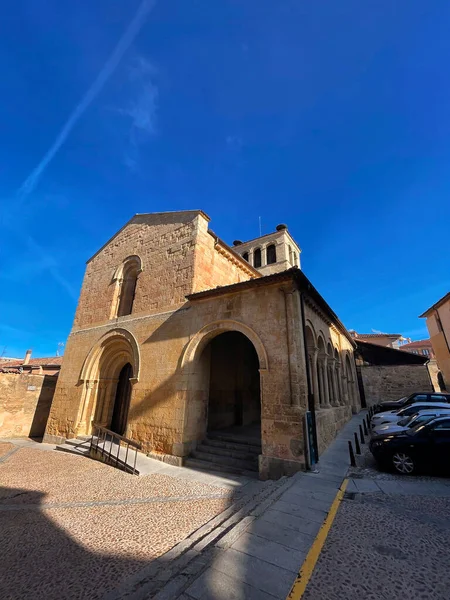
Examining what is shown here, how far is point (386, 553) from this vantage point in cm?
292

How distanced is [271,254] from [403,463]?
65.7 ft

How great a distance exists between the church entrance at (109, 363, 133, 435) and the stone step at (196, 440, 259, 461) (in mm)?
4725

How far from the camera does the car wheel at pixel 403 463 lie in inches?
228

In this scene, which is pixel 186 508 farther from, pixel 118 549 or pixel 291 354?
pixel 291 354

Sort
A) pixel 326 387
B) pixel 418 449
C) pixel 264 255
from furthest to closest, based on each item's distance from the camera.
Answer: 1. pixel 264 255
2. pixel 326 387
3. pixel 418 449

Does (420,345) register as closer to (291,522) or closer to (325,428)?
(325,428)

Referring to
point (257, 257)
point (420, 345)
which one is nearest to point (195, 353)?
point (257, 257)

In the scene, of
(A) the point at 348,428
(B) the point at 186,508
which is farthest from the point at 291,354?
(A) the point at 348,428

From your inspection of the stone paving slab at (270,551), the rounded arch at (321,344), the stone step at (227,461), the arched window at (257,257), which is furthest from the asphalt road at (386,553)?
the arched window at (257,257)

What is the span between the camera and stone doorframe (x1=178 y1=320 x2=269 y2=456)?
757cm

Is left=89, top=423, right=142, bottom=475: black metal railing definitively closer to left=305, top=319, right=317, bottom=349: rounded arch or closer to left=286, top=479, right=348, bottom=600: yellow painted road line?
left=286, top=479, right=348, bottom=600: yellow painted road line

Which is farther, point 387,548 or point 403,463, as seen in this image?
point 403,463

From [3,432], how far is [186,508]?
1175 cm

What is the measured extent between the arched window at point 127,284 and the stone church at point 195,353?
48mm
